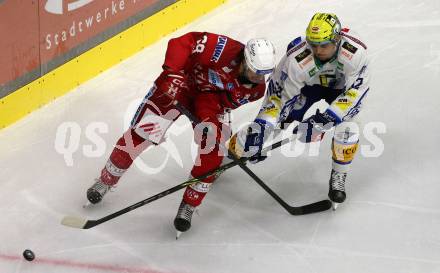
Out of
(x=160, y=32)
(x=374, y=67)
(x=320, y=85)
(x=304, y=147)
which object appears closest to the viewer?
(x=320, y=85)

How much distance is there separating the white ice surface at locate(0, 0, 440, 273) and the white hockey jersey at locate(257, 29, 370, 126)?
0.54m

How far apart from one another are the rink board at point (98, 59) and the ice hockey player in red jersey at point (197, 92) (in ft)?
3.58

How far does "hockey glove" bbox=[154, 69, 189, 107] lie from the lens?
170 inches

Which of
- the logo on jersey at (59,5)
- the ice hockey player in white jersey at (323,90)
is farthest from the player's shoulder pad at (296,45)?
the logo on jersey at (59,5)

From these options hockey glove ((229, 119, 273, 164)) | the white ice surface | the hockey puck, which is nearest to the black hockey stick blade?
the white ice surface

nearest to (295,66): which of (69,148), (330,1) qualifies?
(69,148)

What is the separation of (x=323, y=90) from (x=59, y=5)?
193cm

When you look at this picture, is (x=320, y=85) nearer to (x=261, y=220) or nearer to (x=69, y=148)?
(x=261, y=220)

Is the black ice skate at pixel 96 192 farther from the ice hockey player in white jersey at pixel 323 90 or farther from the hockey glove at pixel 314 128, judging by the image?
the hockey glove at pixel 314 128

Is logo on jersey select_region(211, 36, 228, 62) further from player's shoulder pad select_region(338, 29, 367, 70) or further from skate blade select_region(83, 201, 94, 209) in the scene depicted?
skate blade select_region(83, 201, 94, 209)

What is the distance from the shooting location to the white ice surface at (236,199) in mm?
4328

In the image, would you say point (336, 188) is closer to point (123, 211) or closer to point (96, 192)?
point (123, 211)

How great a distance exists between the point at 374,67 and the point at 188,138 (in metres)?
1.42

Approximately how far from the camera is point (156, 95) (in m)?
4.52
